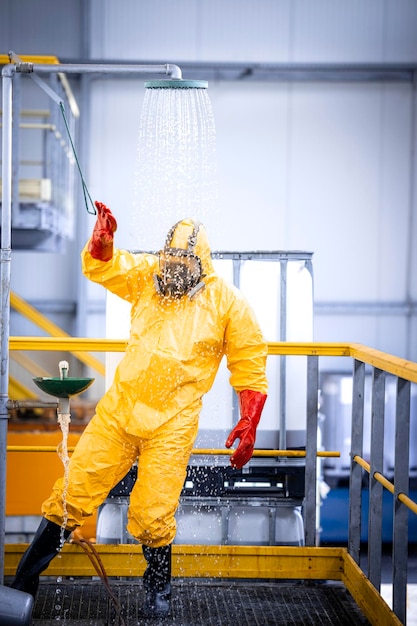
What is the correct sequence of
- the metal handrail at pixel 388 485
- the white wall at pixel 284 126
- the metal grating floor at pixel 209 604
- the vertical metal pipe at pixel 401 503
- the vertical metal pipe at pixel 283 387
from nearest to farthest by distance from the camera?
the metal handrail at pixel 388 485 < the vertical metal pipe at pixel 401 503 < the metal grating floor at pixel 209 604 < the vertical metal pipe at pixel 283 387 < the white wall at pixel 284 126

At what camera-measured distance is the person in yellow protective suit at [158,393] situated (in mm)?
3008

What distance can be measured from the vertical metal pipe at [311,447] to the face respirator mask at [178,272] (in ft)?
2.46

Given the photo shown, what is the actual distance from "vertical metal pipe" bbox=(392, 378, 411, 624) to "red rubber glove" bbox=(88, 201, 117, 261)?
3.72 ft

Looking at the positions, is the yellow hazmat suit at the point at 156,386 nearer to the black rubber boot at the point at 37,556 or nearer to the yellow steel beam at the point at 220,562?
the black rubber boot at the point at 37,556

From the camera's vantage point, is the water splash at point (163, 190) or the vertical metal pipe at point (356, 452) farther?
the water splash at point (163, 190)

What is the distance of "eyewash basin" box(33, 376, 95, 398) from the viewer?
9.63ft

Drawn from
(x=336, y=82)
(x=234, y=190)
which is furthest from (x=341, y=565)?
(x=336, y=82)

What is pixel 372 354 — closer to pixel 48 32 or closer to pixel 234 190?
pixel 234 190

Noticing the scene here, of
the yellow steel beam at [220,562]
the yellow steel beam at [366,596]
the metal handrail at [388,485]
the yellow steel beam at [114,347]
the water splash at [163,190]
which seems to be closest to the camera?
the metal handrail at [388,485]

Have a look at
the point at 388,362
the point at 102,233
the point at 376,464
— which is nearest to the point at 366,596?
the point at 376,464

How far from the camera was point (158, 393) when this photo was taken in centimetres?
304

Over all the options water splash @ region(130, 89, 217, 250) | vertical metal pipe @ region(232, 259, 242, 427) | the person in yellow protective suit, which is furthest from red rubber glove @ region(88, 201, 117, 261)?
water splash @ region(130, 89, 217, 250)

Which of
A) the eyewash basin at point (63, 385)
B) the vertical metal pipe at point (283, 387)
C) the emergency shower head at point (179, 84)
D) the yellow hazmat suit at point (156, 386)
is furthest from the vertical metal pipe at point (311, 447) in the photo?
the emergency shower head at point (179, 84)

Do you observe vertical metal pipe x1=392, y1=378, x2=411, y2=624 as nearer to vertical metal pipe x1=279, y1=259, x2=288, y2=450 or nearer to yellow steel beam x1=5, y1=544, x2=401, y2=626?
yellow steel beam x1=5, y1=544, x2=401, y2=626
